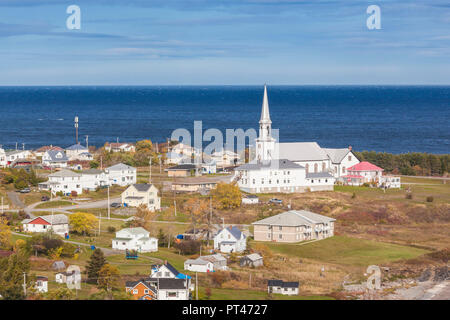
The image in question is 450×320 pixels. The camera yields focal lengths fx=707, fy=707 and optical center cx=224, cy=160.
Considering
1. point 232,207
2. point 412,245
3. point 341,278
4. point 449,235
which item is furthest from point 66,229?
point 449,235

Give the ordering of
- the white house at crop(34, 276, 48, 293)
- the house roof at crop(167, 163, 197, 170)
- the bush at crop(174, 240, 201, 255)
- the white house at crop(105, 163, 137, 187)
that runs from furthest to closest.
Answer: the house roof at crop(167, 163, 197, 170) → the white house at crop(105, 163, 137, 187) → the bush at crop(174, 240, 201, 255) → the white house at crop(34, 276, 48, 293)

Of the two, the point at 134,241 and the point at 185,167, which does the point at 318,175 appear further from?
the point at 134,241

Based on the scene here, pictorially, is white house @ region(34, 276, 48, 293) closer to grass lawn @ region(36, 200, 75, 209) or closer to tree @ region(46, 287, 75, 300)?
tree @ region(46, 287, 75, 300)

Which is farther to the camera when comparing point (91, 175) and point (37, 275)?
point (91, 175)

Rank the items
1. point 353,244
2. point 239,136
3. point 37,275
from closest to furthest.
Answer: point 37,275 < point 353,244 < point 239,136

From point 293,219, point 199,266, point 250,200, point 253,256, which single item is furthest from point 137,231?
point 250,200

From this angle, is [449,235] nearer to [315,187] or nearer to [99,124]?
[315,187]

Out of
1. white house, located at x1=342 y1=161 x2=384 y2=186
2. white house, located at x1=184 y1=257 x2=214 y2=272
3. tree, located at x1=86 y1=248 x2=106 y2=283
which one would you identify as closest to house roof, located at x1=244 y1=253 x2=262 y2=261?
white house, located at x1=184 y1=257 x2=214 y2=272
